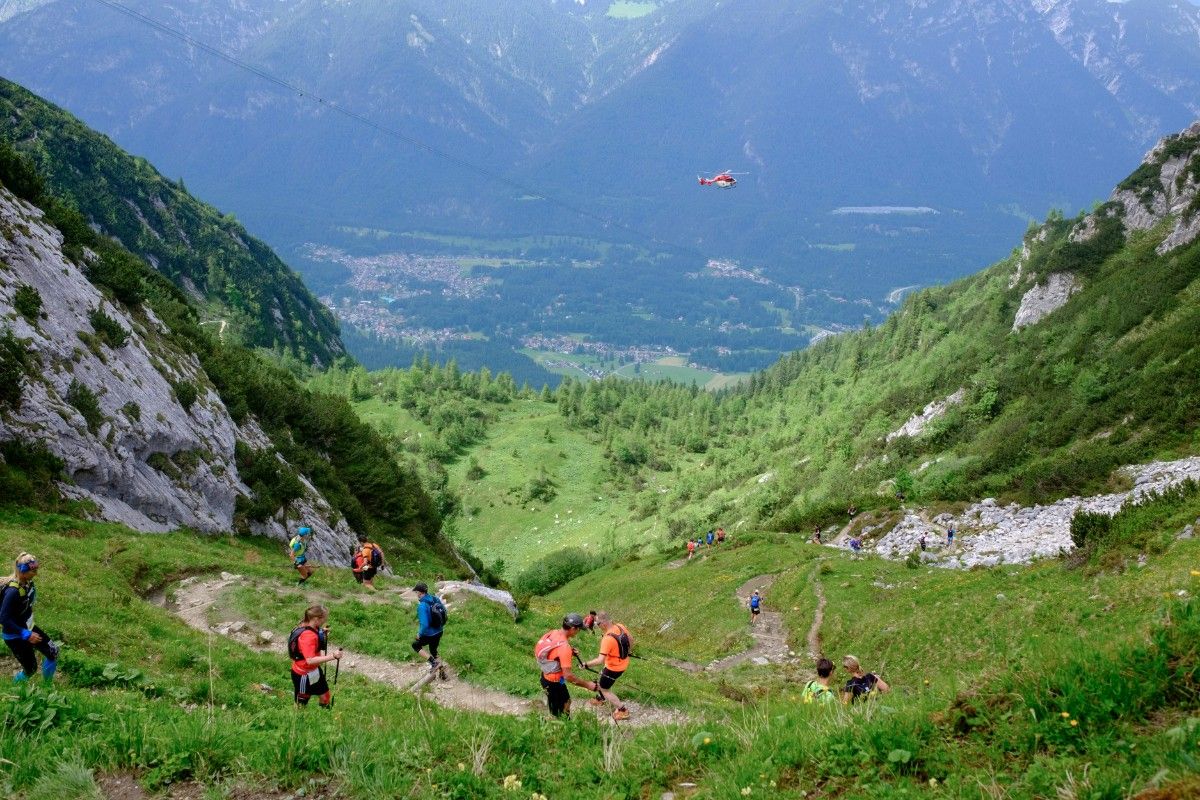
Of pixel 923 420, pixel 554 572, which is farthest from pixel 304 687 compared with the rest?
pixel 923 420

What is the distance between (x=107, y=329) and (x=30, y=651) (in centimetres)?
2215

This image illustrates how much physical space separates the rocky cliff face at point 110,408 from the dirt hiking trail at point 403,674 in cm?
678

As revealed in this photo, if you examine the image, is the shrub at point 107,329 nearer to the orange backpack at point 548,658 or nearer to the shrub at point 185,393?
the shrub at point 185,393

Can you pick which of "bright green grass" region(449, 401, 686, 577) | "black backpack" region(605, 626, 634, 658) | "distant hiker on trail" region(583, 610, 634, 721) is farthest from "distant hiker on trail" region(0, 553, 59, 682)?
"bright green grass" region(449, 401, 686, 577)

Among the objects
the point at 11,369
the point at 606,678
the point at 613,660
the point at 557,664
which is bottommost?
the point at 606,678

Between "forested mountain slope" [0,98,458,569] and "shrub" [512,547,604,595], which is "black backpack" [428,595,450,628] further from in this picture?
"shrub" [512,547,604,595]

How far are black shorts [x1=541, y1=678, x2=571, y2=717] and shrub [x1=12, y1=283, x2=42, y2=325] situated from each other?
25077 mm

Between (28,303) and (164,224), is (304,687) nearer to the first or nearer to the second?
(28,303)

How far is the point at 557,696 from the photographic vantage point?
42.9 ft

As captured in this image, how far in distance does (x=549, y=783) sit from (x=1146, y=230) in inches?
3418

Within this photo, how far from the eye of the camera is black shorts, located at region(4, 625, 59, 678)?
40.9ft

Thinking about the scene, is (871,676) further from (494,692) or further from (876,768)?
(494,692)

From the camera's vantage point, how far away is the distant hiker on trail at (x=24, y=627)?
12.3 meters

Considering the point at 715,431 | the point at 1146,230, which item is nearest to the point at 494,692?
the point at 1146,230
